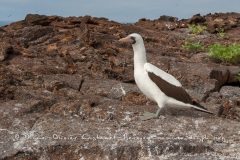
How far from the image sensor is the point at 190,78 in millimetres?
13297

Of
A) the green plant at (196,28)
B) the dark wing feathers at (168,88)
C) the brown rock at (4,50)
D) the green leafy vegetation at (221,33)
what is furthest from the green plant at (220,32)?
the dark wing feathers at (168,88)

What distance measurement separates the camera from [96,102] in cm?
1018

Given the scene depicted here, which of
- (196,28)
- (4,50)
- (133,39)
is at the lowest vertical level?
(4,50)

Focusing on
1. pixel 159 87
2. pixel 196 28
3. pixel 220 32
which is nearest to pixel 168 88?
pixel 159 87

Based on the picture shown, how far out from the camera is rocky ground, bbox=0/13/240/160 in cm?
830

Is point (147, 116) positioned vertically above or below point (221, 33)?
below

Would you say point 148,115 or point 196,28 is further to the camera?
point 196,28

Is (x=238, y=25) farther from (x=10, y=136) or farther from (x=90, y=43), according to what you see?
(x=10, y=136)

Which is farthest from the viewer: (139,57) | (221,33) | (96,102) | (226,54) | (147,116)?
(221,33)

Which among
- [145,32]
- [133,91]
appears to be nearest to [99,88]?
[133,91]

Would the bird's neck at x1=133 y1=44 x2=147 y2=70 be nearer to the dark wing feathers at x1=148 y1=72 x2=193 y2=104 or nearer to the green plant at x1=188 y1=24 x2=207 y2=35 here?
the dark wing feathers at x1=148 y1=72 x2=193 y2=104

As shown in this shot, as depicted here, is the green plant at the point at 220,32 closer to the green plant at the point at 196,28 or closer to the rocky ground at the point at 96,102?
the green plant at the point at 196,28

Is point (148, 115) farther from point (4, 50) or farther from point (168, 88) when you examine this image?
point (4, 50)

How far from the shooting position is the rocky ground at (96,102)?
8.30 m
